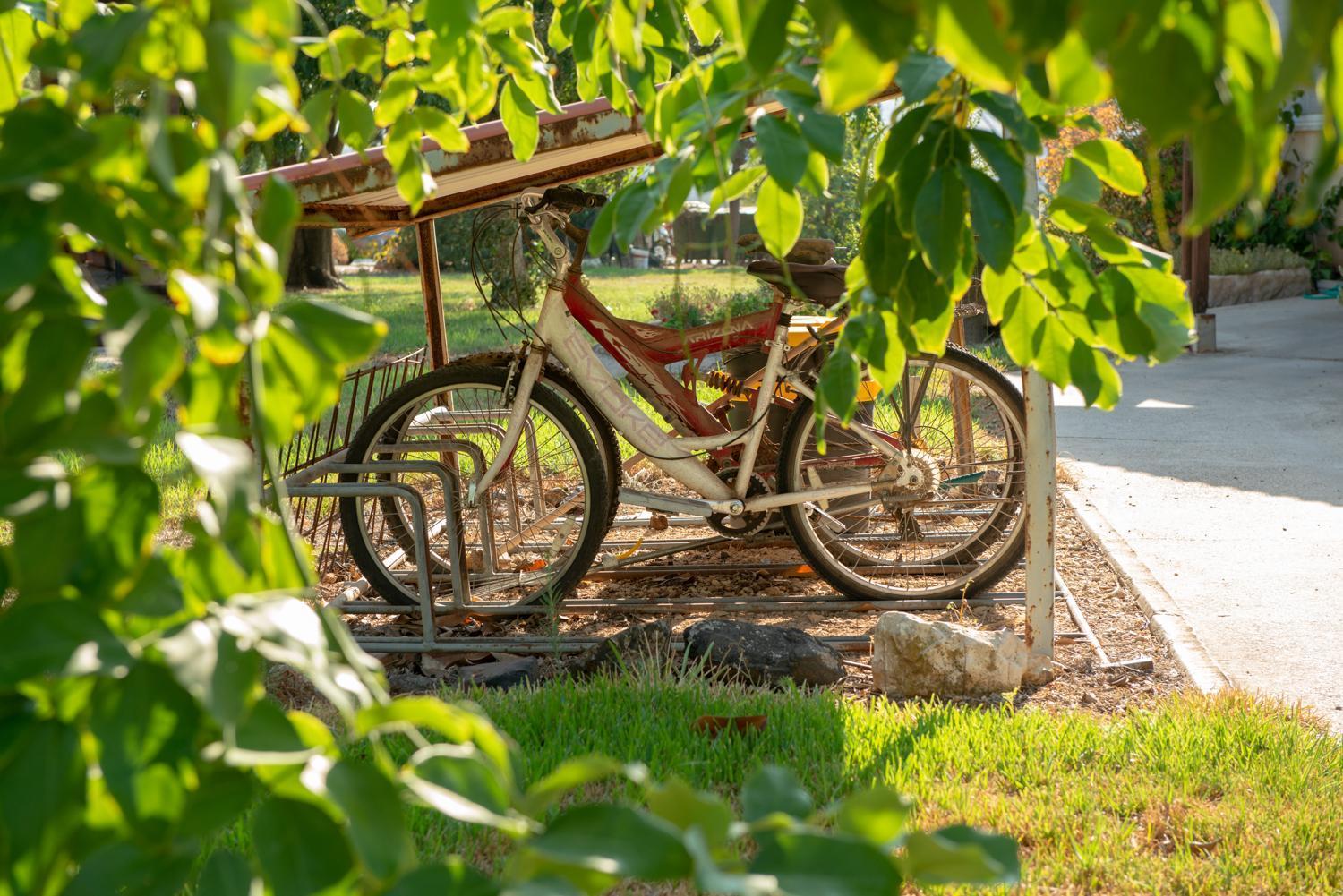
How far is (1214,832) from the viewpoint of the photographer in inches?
106

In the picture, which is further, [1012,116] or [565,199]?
[565,199]

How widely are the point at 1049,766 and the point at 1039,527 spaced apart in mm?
966

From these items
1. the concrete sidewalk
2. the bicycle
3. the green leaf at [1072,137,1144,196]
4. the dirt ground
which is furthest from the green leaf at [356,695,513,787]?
the bicycle

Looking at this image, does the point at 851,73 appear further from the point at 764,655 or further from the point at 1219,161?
the point at 764,655

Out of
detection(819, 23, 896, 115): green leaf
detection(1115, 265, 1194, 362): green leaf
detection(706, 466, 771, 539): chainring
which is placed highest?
detection(819, 23, 896, 115): green leaf

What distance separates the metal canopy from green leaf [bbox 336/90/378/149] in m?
1.96

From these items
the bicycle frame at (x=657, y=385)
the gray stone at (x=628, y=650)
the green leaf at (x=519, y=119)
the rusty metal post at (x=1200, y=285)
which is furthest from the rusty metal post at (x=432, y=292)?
the rusty metal post at (x=1200, y=285)

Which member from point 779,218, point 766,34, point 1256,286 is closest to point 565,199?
point 779,218

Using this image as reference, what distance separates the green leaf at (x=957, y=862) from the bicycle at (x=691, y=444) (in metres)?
3.55

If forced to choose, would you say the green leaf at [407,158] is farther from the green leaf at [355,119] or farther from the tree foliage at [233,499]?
the tree foliage at [233,499]

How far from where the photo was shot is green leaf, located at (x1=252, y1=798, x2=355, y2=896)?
0.67 m

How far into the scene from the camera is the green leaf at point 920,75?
3.38ft

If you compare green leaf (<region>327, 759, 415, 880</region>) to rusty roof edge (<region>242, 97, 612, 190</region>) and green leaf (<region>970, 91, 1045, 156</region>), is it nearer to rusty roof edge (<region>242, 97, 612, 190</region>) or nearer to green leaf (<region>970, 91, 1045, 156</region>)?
green leaf (<region>970, 91, 1045, 156</region>)

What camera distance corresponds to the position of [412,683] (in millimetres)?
3941
